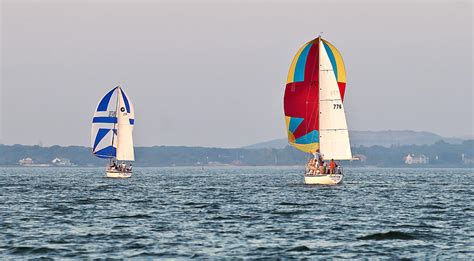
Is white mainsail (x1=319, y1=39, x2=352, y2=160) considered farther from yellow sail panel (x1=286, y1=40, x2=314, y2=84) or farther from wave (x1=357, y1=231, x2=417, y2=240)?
wave (x1=357, y1=231, x2=417, y2=240)

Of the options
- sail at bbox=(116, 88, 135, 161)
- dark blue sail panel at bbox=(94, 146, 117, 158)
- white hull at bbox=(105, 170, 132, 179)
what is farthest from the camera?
dark blue sail panel at bbox=(94, 146, 117, 158)

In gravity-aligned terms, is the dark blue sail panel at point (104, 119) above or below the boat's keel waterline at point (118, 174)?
above

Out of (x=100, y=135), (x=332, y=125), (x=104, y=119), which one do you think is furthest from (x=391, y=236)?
(x=100, y=135)

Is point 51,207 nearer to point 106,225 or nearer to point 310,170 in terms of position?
point 106,225

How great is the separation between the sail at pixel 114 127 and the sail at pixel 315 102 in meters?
37.5

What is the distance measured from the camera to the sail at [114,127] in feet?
354

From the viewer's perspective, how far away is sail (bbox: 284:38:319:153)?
71.4m

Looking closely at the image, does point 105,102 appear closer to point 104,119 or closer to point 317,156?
A: point 104,119

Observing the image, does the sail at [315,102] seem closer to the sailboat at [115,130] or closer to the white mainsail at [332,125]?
the white mainsail at [332,125]

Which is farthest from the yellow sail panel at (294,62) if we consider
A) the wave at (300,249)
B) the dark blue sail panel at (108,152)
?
the wave at (300,249)

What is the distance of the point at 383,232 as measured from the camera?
35562mm

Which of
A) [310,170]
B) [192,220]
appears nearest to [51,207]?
[192,220]

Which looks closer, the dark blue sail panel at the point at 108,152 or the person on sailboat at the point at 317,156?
the person on sailboat at the point at 317,156

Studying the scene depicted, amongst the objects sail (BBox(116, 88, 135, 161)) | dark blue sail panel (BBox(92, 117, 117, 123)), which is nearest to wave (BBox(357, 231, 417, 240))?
sail (BBox(116, 88, 135, 161))
